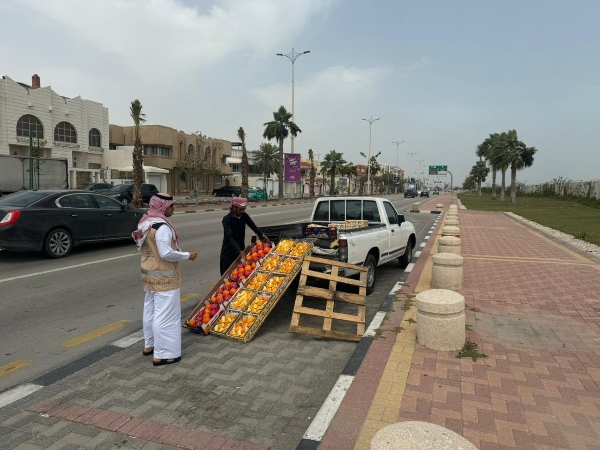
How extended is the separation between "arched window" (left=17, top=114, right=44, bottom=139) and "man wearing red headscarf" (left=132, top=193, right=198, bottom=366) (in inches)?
1526

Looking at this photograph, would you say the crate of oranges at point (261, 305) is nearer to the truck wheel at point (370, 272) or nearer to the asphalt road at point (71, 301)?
the asphalt road at point (71, 301)

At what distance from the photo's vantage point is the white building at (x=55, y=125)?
34281 mm

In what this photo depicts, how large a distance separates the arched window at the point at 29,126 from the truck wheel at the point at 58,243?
32.4 metres

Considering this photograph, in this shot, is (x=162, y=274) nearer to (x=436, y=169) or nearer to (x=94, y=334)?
(x=94, y=334)

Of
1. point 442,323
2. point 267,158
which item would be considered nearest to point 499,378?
point 442,323

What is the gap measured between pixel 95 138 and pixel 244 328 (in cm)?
4424

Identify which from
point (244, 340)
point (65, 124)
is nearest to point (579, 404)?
point (244, 340)

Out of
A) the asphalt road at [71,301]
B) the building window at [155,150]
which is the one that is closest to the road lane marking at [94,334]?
the asphalt road at [71,301]

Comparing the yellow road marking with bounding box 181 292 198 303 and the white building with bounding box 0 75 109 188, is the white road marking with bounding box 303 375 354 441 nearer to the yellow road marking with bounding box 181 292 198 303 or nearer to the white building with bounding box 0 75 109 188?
the yellow road marking with bounding box 181 292 198 303

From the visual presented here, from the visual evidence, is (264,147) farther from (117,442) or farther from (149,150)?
(117,442)

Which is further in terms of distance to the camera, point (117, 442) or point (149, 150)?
point (149, 150)

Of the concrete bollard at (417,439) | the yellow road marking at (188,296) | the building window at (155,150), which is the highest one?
the building window at (155,150)

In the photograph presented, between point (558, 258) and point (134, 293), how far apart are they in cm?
952

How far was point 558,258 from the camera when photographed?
10.2m
